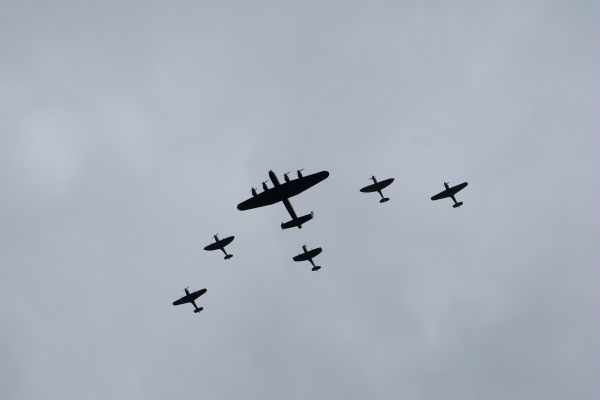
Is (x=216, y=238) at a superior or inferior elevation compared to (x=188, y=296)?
superior

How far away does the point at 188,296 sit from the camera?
98562 mm

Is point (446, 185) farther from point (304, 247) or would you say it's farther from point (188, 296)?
point (188, 296)

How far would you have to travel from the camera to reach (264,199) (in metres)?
73.5

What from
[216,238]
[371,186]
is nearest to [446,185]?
[371,186]

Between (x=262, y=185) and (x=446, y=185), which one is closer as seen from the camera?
(x=262, y=185)

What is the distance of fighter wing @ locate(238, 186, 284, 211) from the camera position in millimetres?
72438

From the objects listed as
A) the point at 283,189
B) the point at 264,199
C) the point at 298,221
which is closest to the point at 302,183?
the point at 283,189

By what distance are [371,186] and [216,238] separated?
29.7 m

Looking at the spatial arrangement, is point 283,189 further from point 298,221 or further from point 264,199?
point 298,221

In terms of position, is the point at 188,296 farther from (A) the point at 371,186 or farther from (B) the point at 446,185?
(B) the point at 446,185

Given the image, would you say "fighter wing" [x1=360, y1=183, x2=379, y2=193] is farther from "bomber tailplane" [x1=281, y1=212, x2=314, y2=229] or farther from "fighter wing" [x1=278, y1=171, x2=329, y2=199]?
"fighter wing" [x1=278, y1=171, x2=329, y2=199]

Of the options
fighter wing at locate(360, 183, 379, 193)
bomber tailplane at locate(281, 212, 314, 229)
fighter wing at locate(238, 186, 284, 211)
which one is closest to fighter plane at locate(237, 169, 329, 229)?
fighter wing at locate(238, 186, 284, 211)

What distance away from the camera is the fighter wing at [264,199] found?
7244 centimetres

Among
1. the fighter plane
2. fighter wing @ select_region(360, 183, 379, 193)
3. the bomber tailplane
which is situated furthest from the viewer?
fighter wing @ select_region(360, 183, 379, 193)
